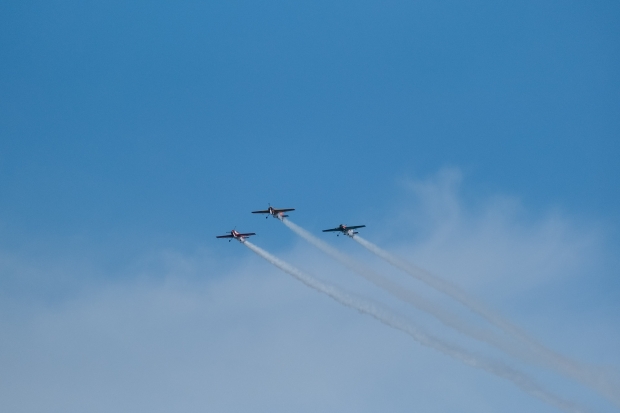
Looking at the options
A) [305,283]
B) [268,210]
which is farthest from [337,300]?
[268,210]

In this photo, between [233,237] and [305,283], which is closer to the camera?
[305,283]

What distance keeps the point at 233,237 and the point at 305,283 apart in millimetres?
20483

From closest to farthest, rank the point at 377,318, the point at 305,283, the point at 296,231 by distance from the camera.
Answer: the point at 377,318 < the point at 305,283 < the point at 296,231

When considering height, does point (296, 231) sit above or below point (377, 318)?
above

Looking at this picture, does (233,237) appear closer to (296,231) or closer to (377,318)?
(296,231)

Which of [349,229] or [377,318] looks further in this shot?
[349,229]

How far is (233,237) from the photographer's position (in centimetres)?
12100

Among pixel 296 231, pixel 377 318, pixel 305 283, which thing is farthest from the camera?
pixel 296 231

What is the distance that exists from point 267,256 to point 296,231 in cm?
700

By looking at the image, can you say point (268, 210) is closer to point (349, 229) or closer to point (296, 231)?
point (296, 231)

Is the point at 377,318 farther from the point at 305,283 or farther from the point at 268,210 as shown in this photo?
the point at 268,210

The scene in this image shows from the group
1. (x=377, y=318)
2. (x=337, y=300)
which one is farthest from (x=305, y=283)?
(x=377, y=318)

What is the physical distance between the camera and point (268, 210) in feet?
389

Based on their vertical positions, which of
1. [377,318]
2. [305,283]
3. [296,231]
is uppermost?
[296,231]
